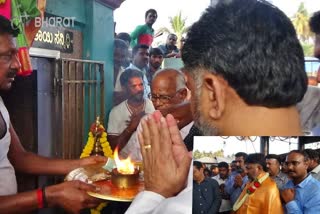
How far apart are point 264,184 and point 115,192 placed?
0.62 m

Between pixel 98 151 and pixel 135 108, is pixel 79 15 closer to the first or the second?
pixel 135 108

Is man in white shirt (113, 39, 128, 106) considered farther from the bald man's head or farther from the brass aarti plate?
the brass aarti plate

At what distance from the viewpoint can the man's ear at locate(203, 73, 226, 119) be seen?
Result: 39.0 inches

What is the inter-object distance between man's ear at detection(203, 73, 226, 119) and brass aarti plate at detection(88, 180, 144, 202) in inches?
20.6

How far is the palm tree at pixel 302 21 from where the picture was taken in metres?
1.48

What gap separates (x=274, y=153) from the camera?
100cm

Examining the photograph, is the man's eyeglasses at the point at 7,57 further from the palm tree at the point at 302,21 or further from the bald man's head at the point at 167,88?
the palm tree at the point at 302,21

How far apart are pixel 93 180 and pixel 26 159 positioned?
333mm

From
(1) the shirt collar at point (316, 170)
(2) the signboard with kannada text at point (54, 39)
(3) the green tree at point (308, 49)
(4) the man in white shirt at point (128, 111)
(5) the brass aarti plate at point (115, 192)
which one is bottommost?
(5) the brass aarti plate at point (115, 192)

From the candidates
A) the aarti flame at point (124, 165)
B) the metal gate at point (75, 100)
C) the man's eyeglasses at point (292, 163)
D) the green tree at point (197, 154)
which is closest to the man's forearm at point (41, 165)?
the metal gate at point (75, 100)

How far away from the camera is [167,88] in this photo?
1752 millimetres

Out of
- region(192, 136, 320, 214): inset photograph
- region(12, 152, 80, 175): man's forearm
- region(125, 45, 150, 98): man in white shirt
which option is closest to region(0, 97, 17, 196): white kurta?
region(12, 152, 80, 175): man's forearm

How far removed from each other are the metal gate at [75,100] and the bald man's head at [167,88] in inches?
9.2

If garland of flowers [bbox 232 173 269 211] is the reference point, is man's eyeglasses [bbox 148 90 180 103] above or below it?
above
